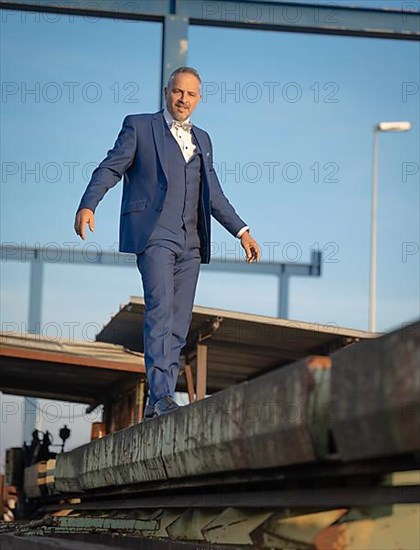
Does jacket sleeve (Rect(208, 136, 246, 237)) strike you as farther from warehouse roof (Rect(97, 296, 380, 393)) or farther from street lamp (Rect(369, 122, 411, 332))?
street lamp (Rect(369, 122, 411, 332))

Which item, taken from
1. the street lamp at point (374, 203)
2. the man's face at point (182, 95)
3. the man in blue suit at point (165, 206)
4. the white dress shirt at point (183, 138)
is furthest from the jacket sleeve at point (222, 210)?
the street lamp at point (374, 203)

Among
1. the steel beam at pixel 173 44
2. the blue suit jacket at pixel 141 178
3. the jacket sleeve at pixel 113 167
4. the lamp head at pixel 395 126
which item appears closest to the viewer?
the jacket sleeve at pixel 113 167

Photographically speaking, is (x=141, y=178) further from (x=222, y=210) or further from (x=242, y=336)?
(x=242, y=336)

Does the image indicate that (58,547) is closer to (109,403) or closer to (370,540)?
(370,540)

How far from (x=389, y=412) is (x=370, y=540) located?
2.63ft

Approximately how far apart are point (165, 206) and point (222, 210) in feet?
1.92

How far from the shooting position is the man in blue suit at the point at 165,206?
6.66 meters

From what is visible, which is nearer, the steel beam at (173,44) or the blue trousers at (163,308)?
the blue trousers at (163,308)

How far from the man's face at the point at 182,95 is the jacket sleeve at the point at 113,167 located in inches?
10.0

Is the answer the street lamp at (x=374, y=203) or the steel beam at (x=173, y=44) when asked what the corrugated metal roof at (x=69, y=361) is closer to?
the steel beam at (x=173, y=44)

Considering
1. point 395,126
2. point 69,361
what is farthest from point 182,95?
point 395,126

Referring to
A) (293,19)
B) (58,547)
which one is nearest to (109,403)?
(293,19)

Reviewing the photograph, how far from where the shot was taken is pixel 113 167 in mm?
6762

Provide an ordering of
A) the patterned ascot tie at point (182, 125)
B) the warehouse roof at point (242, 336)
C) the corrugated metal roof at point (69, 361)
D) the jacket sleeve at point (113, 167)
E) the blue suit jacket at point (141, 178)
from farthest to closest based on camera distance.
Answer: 1. the warehouse roof at point (242, 336)
2. the corrugated metal roof at point (69, 361)
3. the patterned ascot tie at point (182, 125)
4. the blue suit jacket at point (141, 178)
5. the jacket sleeve at point (113, 167)
